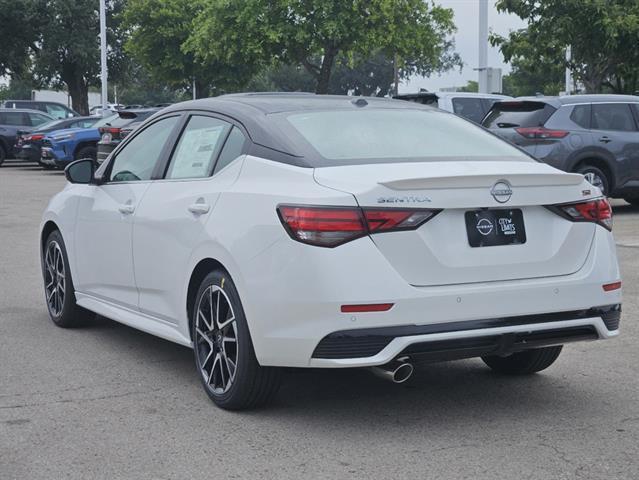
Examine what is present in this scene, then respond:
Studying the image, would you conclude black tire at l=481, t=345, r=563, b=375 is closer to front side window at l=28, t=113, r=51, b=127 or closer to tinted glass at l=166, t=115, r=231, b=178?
tinted glass at l=166, t=115, r=231, b=178

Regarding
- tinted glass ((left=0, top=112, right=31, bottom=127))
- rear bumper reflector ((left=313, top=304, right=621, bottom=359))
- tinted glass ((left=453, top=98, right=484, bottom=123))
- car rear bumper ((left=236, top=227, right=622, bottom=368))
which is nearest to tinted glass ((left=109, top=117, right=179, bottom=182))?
car rear bumper ((left=236, top=227, right=622, bottom=368))

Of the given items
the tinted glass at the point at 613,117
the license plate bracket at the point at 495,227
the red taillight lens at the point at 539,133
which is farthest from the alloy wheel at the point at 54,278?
the tinted glass at the point at 613,117

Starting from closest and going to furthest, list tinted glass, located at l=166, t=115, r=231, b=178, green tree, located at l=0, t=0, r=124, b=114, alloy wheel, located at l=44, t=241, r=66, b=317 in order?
tinted glass, located at l=166, t=115, r=231, b=178 → alloy wheel, located at l=44, t=241, r=66, b=317 → green tree, located at l=0, t=0, r=124, b=114

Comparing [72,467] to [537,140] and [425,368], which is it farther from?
[537,140]

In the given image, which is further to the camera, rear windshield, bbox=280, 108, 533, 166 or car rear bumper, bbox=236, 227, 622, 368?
rear windshield, bbox=280, 108, 533, 166

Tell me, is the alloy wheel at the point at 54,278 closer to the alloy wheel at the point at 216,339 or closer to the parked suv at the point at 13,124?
the alloy wheel at the point at 216,339

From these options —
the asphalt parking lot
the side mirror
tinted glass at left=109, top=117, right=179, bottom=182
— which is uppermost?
tinted glass at left=109, top=117, right=179, bottom=182

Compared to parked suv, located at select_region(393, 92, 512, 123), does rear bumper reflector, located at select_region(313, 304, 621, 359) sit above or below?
below

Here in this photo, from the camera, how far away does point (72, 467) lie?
14.6ft

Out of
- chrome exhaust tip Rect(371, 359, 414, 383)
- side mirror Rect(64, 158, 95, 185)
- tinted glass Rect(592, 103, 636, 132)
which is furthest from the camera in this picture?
tinted glass Rect(592, 103, 636, 132)

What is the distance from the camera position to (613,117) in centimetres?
1592

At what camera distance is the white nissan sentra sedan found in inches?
184

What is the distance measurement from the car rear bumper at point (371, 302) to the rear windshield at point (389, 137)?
0.59m

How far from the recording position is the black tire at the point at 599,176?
1559 centimetres
